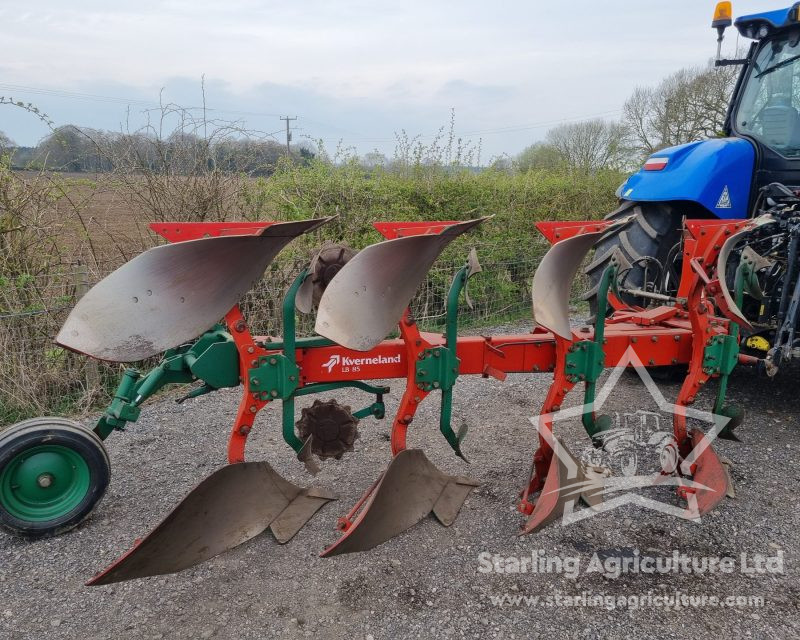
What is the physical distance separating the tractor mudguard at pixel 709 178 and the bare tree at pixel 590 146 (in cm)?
509

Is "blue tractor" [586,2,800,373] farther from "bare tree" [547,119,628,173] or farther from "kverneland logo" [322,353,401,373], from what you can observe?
"bare tree" [547,119,628,173]

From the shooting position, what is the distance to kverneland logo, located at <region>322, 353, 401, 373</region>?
2340mm

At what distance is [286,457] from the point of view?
3.21 metres

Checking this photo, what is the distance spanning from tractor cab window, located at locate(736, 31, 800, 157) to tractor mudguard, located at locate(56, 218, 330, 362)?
3195mm

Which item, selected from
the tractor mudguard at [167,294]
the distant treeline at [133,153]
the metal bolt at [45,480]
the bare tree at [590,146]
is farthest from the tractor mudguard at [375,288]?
the bare tree at [590,146]

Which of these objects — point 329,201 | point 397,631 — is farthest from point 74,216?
point 397,631

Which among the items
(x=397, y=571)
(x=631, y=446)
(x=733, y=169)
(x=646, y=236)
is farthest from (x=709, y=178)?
(x=397, y=571)

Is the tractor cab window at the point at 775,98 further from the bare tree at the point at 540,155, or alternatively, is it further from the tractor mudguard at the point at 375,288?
the bare tree at the point at 540,155

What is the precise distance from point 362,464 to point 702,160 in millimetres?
2659

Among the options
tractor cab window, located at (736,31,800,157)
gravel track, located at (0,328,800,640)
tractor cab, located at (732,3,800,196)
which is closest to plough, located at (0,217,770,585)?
gravel track, located at (0,328,800,640)

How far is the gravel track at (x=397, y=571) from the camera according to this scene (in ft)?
6.49

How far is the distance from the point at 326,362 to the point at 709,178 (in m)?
2.62

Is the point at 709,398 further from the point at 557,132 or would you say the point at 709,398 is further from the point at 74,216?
the point at 557,132

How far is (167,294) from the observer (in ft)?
6.78
